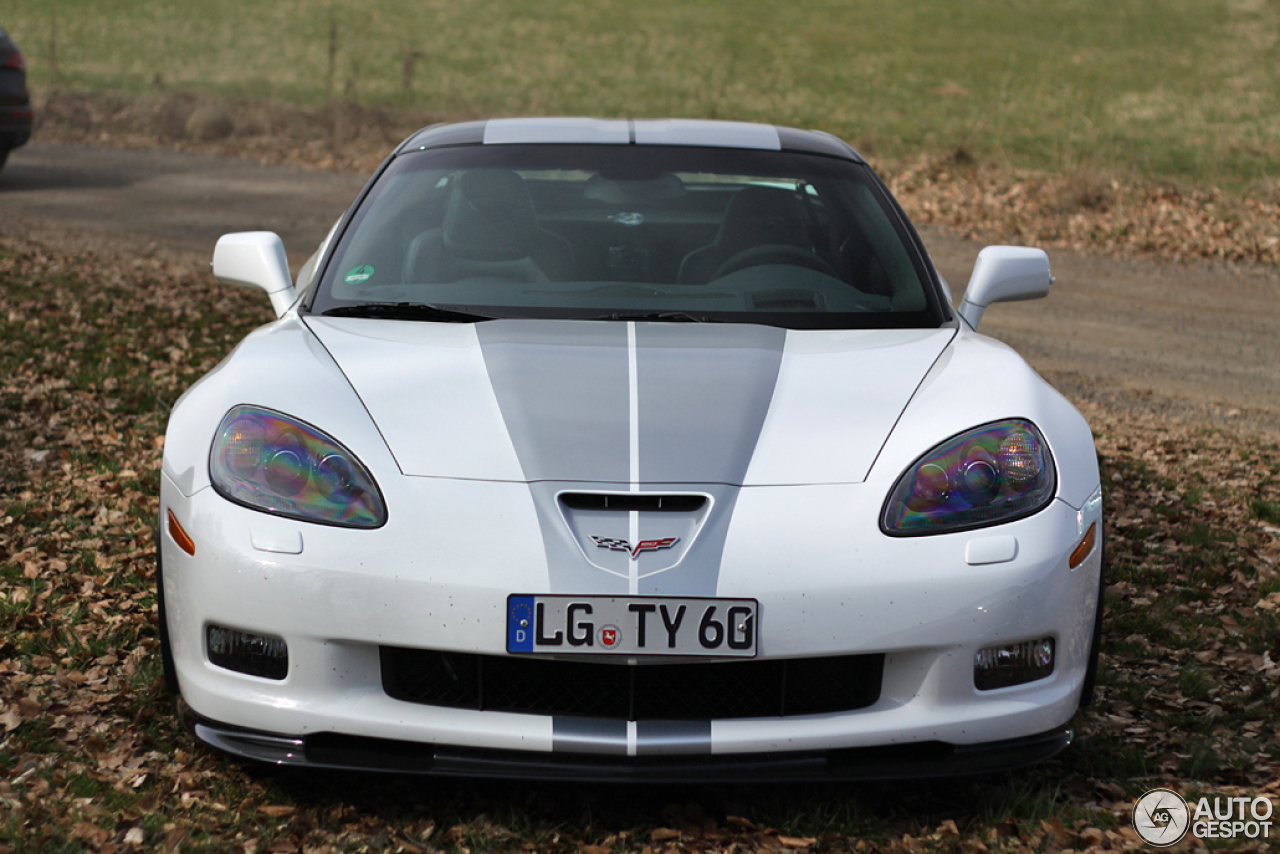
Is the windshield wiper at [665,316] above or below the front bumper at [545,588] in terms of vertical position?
above

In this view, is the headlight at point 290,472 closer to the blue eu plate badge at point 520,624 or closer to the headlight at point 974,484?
the blue eu plate badge at point 520,624

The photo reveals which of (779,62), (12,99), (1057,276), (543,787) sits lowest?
(779,62)

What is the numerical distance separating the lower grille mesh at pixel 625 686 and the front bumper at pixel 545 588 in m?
0.04

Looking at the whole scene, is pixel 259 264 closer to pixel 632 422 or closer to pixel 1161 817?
pixel 632 422

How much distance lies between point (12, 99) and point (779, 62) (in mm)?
23353

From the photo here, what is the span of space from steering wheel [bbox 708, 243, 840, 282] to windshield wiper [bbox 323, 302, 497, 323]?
0.78 m

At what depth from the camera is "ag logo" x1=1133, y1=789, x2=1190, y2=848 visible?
8.91 feet

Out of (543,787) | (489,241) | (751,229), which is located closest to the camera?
(543,787)

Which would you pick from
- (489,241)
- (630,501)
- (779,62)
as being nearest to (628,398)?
(630,501)

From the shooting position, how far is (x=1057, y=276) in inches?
424

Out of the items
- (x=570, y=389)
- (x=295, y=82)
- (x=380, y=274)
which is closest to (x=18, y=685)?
(x=380, y=274)

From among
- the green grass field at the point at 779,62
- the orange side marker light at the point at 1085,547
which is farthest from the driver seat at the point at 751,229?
the green grass field at the point at 779,62

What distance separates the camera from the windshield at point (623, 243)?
346 centimetres

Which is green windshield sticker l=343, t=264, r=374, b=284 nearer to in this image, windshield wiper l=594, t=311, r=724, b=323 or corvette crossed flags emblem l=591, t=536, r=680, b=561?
windshield wiper l=594, t=311, r=724, b=323
